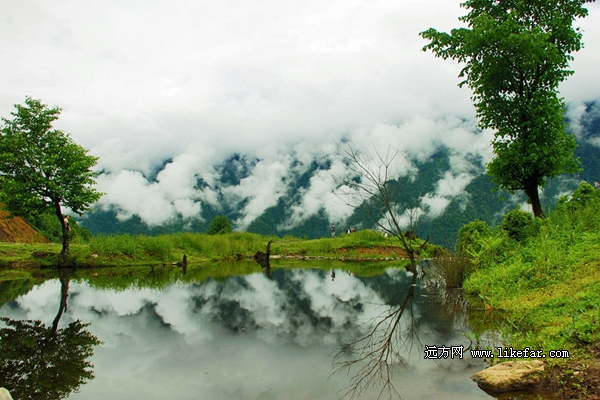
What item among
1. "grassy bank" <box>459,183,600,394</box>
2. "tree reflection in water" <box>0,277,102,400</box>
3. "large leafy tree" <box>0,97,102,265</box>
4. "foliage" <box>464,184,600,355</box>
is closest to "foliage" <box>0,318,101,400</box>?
"tree reflection in water" <box>0,277,102,400</box>

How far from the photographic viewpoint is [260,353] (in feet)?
21.7

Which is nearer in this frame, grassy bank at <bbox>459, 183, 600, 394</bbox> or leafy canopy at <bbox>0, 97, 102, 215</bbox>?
grassy bank at <bbox>459, 183, 600, 394</bbox>

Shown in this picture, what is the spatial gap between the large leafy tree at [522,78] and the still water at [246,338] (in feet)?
19.4

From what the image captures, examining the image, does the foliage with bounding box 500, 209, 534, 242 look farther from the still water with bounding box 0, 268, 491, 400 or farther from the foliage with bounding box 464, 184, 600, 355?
the still water with bounding box 0, 268, 491, 400

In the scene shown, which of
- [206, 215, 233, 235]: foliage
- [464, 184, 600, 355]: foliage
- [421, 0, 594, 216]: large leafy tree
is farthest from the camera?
[206, 215, 233, 235]: foliage

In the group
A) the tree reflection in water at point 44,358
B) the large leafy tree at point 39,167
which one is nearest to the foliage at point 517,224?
the tree reflection in water at point 44,358

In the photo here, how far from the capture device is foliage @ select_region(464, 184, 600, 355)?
5910 millimetres

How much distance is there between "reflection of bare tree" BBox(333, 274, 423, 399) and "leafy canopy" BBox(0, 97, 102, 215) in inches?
708

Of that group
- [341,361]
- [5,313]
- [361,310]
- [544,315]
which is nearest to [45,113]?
[5,313]

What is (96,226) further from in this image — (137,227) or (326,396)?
(326,396)

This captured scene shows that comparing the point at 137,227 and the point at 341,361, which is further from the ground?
the point at 137,227

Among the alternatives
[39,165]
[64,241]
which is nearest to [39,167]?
[39,165]

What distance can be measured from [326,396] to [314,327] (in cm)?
367

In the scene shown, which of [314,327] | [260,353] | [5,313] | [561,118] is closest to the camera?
[260,353]
